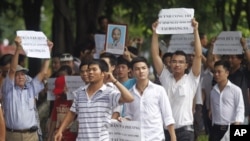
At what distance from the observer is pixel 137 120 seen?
952 centimetres

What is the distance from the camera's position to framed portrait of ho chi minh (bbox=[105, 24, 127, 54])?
12.1m

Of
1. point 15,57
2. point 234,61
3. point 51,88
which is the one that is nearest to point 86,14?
point 51,88

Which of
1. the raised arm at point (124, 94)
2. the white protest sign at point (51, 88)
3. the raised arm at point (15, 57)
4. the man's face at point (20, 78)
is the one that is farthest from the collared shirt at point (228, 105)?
the raised arm at point (15, 57)

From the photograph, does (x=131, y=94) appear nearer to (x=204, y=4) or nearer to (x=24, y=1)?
(x=204, y=4)

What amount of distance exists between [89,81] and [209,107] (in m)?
3.10

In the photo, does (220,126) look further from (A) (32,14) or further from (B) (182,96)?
(A) (32,14)

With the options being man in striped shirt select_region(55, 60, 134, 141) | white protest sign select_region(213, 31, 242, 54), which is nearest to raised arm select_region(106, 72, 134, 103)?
man in striped shirt select_region(55, 60, 134, 141)

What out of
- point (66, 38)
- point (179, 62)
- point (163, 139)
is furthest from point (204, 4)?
point (163, 139)

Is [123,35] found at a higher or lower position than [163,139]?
higher

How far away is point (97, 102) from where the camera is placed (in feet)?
30.2

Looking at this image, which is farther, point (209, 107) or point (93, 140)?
point (209, 107)

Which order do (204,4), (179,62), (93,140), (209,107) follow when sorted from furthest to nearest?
(204,4)
(209,107)
(179,62)
(93,140)

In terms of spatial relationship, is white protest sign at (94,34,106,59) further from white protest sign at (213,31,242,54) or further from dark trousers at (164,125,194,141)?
dark trousers at (164,125,194,141)

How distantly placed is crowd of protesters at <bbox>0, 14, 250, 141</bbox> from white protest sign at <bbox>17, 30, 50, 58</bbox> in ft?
0.47
